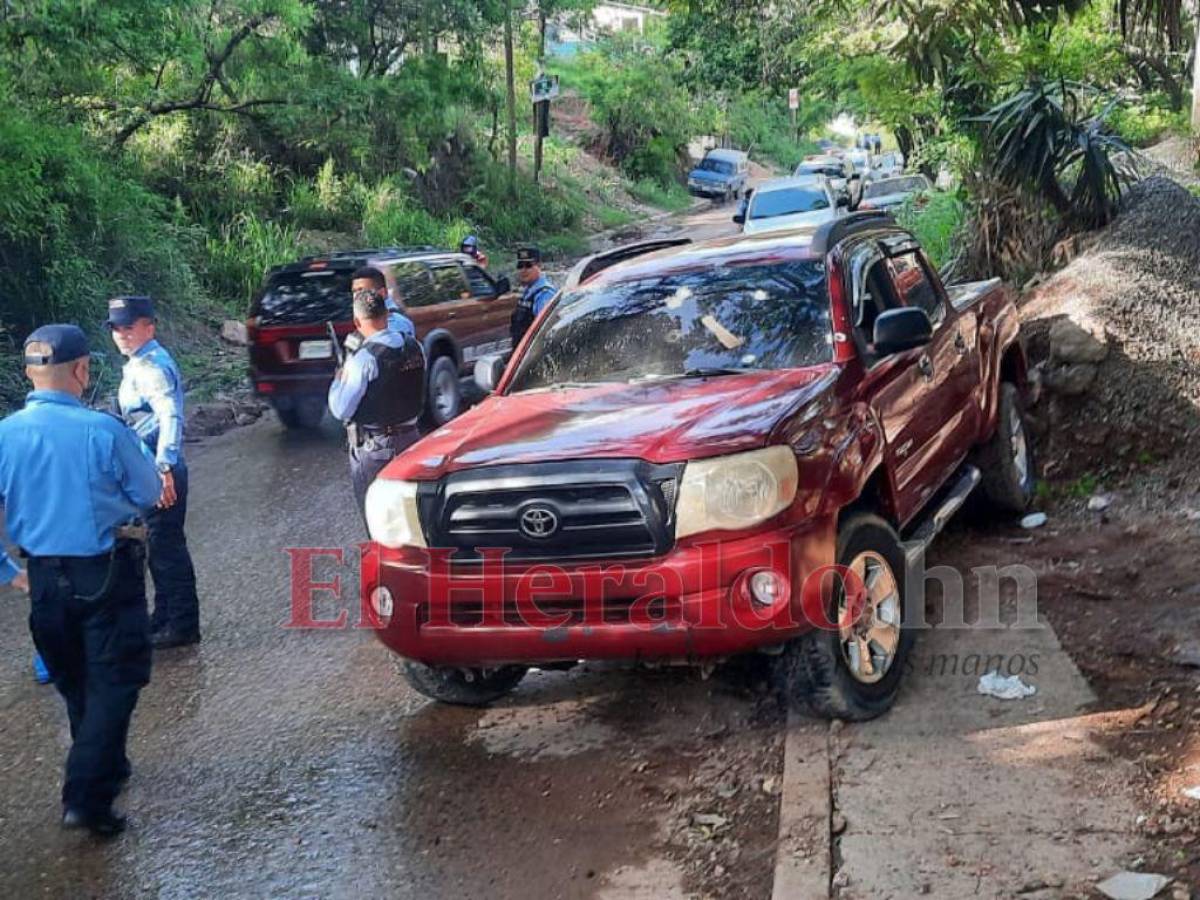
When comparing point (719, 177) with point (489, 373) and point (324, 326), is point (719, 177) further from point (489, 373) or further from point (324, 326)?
point (489, 373)

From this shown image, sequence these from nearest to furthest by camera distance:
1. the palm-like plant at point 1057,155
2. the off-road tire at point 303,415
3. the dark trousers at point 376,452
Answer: the dark trousers at point 376,452 < the palm-like plant at point 1057,155 < the off-road tire at point 303,415

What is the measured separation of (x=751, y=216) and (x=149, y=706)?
19117 mm

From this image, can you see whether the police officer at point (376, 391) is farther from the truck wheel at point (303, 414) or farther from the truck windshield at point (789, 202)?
the truck windshield at point (789, 202)

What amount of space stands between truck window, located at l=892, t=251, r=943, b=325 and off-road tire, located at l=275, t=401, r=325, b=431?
23.0 ft

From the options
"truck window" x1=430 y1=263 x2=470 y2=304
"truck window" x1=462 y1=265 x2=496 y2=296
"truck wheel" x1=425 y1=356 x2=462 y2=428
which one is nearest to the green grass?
"truck window" x1=462 y1=265 x2=496 y2=296

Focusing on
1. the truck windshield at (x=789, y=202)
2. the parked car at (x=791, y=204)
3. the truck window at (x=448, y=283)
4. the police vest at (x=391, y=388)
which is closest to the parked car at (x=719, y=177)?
the parked car at (x=791, y=204)

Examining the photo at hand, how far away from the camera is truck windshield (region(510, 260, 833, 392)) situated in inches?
214

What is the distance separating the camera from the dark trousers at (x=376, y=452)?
6438 millimetres

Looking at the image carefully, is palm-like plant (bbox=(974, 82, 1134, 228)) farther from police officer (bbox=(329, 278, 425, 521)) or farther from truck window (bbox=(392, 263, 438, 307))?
police officer (bbox=(329, 278, 425, 521))

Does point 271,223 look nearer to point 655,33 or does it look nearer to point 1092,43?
point 1092,43

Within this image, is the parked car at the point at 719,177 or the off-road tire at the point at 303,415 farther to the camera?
the parked car at the point at 719,177

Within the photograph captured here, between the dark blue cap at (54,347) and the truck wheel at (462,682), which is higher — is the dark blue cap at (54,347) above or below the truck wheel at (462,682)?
above

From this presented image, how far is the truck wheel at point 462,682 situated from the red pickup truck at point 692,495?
1 centimetres

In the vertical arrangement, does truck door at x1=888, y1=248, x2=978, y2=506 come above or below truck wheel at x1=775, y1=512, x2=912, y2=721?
above
